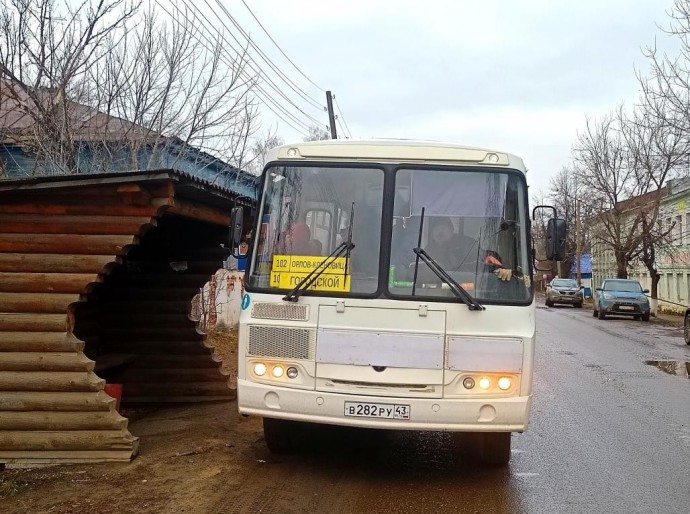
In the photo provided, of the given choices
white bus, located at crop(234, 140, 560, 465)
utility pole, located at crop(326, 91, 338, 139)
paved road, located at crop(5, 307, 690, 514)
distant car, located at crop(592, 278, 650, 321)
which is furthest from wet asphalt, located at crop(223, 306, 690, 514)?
distant car, located at crop(592, 278, 650, 321)

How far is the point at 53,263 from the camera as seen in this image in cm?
677

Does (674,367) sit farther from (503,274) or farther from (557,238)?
(503,274)

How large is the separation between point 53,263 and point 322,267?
2577 millimetres

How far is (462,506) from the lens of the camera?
18.4 feet

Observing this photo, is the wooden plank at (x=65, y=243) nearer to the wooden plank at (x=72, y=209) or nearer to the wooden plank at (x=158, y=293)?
the wooden plank at (x=72, y=209)

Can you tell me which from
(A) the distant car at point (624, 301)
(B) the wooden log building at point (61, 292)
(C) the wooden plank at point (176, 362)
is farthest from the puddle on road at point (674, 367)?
(A) the distant car at point (624, 301)

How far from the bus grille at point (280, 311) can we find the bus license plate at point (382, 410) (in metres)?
0.87

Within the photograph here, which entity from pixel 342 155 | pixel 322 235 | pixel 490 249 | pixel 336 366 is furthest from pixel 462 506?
pixel 342 155

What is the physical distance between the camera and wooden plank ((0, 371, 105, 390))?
6539 mm

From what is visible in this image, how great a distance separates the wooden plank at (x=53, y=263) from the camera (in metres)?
6.71

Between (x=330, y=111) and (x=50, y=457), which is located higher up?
(x=330, y=111)

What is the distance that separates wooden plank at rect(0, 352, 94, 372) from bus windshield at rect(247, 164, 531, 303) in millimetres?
1740

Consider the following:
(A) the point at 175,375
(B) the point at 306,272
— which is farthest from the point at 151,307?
(B) the point at 306,272

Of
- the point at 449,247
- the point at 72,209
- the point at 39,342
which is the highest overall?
the point at 72,209
